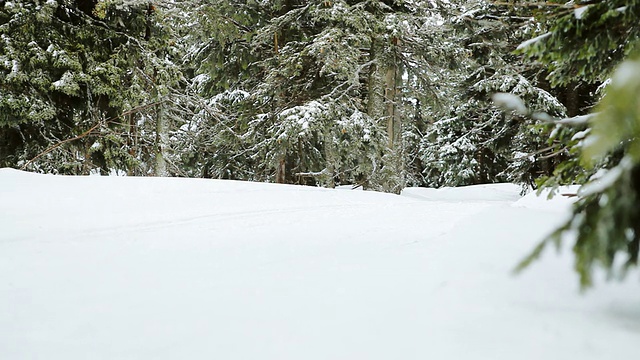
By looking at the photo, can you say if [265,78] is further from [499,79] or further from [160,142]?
[499,79]

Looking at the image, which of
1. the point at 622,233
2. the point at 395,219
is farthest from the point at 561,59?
the point at 395,219

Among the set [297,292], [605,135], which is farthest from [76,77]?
[605,135]

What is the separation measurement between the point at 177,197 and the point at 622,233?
20.3 feet

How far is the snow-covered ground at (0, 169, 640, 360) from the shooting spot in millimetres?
1856

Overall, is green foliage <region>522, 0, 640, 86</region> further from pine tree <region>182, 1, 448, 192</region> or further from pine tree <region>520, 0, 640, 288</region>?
pine tree <region>182, 1, 448, 192</region>

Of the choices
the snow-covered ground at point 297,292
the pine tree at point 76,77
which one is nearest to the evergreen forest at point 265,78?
the pine tree at point 76,77

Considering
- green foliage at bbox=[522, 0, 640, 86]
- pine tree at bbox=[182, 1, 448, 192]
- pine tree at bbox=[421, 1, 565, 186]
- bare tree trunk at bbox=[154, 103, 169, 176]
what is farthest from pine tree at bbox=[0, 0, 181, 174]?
green foliage at bbox=[522, 0, 640, 86]

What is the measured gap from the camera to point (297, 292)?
8.39 feet

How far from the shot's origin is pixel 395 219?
512cm

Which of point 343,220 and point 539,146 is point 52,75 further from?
point 539,146

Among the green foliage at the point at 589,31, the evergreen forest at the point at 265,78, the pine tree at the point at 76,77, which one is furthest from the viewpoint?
the evergreen forest at the point at 265,78

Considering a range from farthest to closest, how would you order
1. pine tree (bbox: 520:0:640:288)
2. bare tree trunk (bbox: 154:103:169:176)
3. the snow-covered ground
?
1. bare tree trunk (bbox: 154:103:169:176)
2. the snow-covered ground
3. pine tree (bbox: 520:0:640:288)

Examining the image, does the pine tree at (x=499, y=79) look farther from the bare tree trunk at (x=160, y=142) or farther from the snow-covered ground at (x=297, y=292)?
the bare tree trunk at (x=160, y=142)

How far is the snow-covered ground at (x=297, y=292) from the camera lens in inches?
73.1
